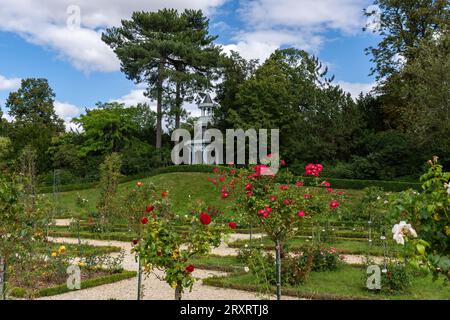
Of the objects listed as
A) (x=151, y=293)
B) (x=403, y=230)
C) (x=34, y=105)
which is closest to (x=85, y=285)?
(x=151, y=293)

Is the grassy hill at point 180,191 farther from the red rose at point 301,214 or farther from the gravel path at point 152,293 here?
the red rose at point 301,214

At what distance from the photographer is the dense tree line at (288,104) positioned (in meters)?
27.7

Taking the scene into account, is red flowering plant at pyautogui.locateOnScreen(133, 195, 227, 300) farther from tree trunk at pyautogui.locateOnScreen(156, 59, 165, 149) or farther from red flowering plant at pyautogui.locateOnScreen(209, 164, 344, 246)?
tree trunk at pyautogui.locateOnScreen(156, 59, 165, 149)

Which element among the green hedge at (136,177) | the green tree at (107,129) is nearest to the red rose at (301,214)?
the green hedge at (136,177)

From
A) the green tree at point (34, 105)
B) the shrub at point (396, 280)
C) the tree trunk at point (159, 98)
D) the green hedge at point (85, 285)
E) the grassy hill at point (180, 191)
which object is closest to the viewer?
the green hedge at point (85, 285)

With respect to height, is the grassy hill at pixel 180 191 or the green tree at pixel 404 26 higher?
the green tree at pixel 404 26

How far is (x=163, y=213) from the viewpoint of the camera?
719 centimetres

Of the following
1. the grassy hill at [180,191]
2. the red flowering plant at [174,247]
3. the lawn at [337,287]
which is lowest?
the lawn at [337,287]

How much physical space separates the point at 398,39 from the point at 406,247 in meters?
33.7

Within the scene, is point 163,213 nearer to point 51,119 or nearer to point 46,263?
point 46,263

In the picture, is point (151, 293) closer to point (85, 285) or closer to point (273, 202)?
point (85, 285)

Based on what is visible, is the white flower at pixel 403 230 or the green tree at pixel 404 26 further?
the green tree at pixel 404 26
